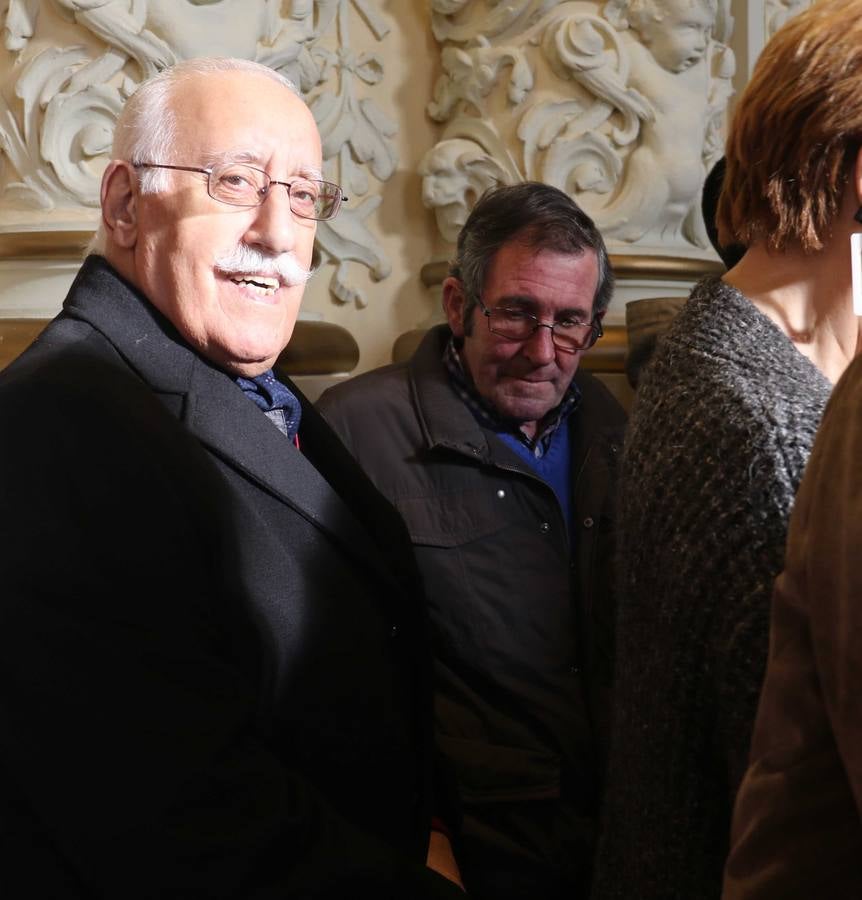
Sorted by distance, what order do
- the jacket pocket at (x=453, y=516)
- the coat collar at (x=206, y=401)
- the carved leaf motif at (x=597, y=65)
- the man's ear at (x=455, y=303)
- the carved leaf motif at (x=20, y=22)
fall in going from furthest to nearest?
1. the carved leaf motif at (x=597, y=65)
2. the carved leaf motif at (x=20, y=22)
3. the man's ear at (x=455, y=303)
4. the jacket pocket at (x=453, y=516)
5. the coat collar at (x=206, y=401)

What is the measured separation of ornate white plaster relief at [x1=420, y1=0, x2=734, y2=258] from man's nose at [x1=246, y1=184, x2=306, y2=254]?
55.0 inches

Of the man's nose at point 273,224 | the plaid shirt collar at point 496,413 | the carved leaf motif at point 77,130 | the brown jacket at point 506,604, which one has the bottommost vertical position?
the brown jacket at point 506,604

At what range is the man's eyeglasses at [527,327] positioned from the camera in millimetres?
2066

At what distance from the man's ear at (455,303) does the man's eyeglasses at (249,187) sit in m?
0.63

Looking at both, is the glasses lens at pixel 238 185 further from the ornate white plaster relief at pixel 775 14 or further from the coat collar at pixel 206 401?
the ornate white plaster relief at pixel 775 14

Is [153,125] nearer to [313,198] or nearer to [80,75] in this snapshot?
[313,198]

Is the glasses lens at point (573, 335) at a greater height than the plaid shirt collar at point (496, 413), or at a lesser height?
greater

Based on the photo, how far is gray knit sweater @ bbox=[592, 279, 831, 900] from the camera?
3.18 ft

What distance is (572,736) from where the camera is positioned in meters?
1.75

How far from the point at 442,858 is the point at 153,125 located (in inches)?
38.1

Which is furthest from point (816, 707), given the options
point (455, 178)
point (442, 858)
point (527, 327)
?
point (455, 178)

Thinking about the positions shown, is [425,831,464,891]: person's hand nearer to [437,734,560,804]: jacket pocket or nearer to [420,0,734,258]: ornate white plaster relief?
[437,734,560,804]: jacket pocket


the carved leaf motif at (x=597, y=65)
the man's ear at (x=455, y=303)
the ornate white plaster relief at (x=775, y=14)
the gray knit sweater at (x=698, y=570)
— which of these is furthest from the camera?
the ornate white plaster relief at (x=775, y=14)

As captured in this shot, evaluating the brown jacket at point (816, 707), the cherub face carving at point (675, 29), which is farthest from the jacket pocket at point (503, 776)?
the cherub face carving at point (675, 29)
